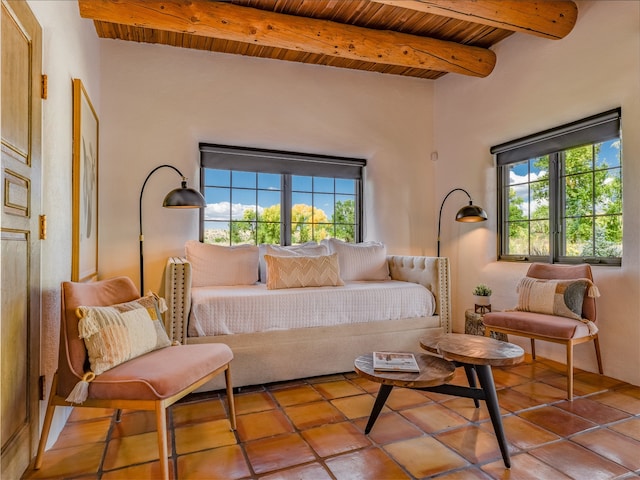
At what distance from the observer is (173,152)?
3.64m

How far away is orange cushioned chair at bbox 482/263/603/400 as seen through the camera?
2.45m

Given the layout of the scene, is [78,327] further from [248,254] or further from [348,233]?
[348,233]

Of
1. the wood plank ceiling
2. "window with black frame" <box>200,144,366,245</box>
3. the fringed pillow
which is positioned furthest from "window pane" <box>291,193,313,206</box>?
the fringed pillow

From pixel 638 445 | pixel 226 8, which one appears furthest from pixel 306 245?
pixel 638 445

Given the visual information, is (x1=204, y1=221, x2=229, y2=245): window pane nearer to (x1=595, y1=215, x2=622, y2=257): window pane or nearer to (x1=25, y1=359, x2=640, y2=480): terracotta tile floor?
(x1=25, y1=359, x2=640, y2=480): terracotta tile floor

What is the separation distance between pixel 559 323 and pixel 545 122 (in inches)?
70.9

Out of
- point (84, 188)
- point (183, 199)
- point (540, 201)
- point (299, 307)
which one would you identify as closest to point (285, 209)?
point (183, 199)

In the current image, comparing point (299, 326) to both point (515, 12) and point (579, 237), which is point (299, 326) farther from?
point (515, 12)

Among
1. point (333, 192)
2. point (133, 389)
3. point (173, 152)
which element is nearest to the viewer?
point (133, 389)

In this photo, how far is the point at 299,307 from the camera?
2752 millimetres

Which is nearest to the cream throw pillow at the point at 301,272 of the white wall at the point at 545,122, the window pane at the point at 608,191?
the white wall at the point at 545,122

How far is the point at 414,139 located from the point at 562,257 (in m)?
2.08

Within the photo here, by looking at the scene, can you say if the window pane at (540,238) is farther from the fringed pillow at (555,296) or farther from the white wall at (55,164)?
the white wall at (55,164)

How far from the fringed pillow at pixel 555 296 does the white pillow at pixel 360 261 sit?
125 cm
